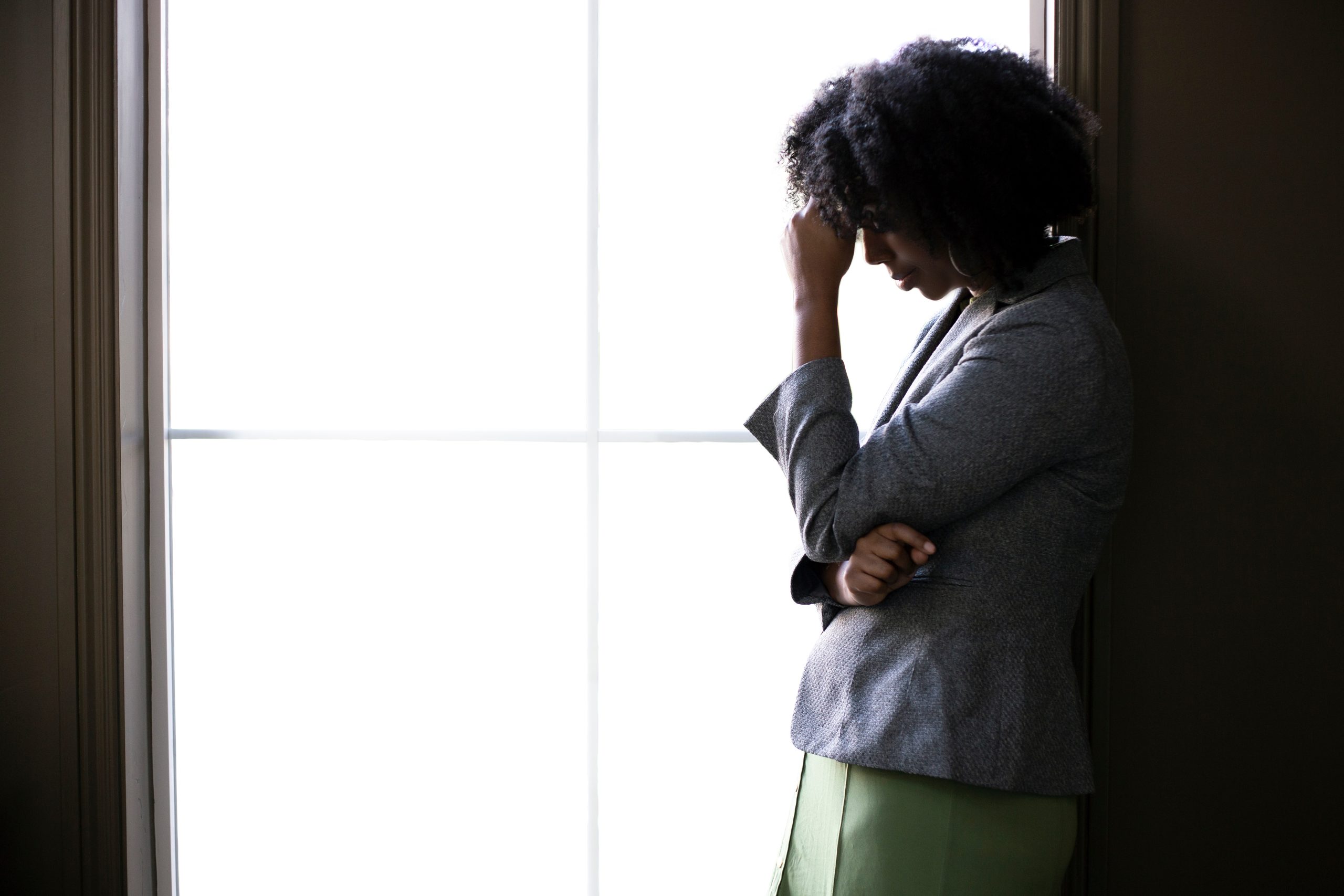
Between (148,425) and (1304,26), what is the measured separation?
1777 mm

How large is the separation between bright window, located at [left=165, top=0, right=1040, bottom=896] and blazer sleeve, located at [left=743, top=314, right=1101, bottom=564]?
19.8 inches

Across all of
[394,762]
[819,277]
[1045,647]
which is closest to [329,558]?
[394,762]

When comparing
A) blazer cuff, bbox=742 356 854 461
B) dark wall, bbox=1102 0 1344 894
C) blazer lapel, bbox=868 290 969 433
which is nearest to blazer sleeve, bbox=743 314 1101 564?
blazer cuff, bbox=742 356 854 461

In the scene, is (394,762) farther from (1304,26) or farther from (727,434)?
(1304,26)

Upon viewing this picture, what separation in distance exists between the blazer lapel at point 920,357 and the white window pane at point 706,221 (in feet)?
1.11

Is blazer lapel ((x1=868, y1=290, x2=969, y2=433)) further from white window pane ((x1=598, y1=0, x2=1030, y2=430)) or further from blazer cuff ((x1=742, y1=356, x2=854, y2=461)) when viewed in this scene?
white window pane ((x1=598, y1=0, x2=1030, y2=430))

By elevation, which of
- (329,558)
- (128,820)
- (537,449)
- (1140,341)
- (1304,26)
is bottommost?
(128,820)

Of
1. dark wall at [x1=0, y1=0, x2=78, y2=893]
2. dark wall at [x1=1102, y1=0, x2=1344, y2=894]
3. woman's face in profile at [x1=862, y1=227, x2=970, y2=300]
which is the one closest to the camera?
woman's face in profile at [x1=862, y1=227, x2=970, y2=300]

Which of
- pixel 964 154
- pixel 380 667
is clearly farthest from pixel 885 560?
pixel 380 667

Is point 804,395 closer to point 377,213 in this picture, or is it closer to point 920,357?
point 920,357

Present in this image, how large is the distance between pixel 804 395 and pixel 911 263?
19 centimetres

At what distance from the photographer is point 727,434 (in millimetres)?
1335

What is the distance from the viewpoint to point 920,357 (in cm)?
97

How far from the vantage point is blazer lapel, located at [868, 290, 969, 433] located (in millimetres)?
962
